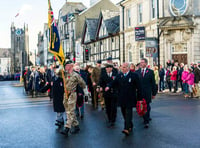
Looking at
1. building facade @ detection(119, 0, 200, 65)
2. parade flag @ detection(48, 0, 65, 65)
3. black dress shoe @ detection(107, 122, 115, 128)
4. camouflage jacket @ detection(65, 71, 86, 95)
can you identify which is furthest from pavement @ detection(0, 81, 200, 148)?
building facade @ detection(119, 0, 200, 65)

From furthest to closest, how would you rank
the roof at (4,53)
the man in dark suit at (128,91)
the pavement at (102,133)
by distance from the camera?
the roof at (4,53), the man in dark suit at (128,91), the pavement at (102,133)

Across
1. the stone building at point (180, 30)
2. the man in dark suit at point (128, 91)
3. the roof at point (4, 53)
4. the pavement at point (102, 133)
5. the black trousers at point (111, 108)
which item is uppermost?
the roof at point (4, 53)

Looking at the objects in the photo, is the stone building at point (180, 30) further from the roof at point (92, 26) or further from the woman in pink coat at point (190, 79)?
the roof at point (92, 26)

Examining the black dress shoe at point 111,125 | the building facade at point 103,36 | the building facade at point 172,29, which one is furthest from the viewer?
the building facade at point 103,36

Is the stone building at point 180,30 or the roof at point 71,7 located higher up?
the roof at point 71,7

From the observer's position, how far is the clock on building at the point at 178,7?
27.6 meters

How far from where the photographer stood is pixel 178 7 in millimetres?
27828

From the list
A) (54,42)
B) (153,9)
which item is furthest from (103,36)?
(54,42)

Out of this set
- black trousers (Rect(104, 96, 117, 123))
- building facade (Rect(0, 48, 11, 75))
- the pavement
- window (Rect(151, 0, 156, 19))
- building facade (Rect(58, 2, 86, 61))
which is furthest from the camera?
building facade (Rect(0, 48, 11, 75))

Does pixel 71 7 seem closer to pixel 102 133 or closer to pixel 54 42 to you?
pixel 54 42

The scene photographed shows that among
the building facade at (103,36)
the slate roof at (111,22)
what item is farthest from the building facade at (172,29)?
the slate roof at (111,22)

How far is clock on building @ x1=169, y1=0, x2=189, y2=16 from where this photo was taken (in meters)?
27.6

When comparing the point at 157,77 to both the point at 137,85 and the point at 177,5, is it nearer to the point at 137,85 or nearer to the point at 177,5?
the point at 177,5

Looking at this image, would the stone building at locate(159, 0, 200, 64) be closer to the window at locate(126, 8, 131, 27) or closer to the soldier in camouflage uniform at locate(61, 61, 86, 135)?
the window at locate(126, 8, 131, 27)
